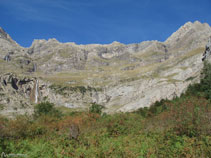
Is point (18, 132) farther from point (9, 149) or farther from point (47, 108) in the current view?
point (47, 108)

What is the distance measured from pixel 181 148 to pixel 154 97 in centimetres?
14282

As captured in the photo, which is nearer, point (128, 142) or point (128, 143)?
point (128, 143)

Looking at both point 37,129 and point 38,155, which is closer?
point 38,155

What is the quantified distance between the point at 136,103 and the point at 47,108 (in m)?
102

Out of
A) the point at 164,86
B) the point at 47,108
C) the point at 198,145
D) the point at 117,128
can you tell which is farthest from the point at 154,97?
the point at 198,145

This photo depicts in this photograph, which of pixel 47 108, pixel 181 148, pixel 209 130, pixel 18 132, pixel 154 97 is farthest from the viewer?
pixel 154 97

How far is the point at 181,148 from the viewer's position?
414 inches

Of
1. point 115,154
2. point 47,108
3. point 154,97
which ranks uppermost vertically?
point 154,97

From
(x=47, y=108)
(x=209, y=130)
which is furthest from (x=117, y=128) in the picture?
(x=47, y=108)

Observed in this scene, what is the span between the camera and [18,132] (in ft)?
64.8

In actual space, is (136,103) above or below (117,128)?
above

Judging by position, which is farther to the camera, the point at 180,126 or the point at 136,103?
the point at 136,103

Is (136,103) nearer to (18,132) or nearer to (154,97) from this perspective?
(154,97)

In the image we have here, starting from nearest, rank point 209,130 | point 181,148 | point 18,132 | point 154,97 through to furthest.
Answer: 1. point 181,148
2. point 209,130
3. point 18,132
4. point 154,97
